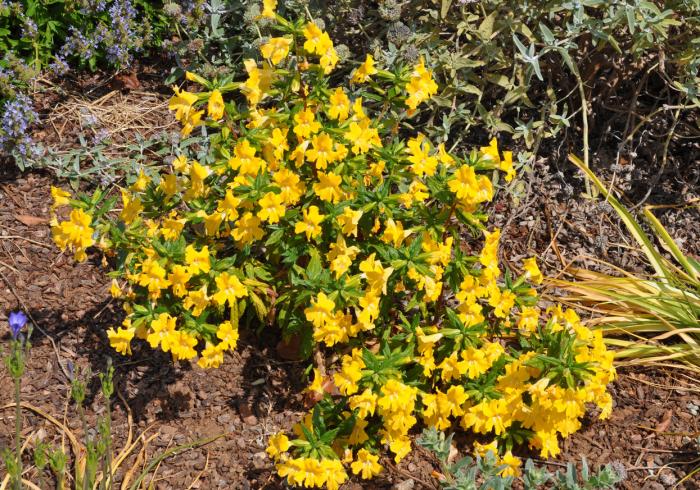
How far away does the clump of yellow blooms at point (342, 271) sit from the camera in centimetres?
263

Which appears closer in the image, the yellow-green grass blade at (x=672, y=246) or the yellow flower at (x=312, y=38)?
the yellow flower at (x=312, y=38)

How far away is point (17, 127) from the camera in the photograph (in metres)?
3.81

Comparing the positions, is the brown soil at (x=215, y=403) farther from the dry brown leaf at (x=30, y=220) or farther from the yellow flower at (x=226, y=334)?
the yellow flower at (x=226, y=334)

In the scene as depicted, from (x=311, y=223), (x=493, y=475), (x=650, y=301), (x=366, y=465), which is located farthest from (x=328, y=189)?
(x=650, y=301)

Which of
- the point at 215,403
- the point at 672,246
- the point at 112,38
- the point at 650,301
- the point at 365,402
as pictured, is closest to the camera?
the point at 365,402

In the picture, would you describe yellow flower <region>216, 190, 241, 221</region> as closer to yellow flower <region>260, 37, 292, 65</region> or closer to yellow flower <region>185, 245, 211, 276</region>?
yellow flower <region>185, 245, 211, 276</region>

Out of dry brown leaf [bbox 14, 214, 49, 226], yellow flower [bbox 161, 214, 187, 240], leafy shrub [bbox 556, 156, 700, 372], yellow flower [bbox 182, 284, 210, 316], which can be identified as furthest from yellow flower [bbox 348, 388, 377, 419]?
dry brown leaf [bbox 14, 214, 49, 226]

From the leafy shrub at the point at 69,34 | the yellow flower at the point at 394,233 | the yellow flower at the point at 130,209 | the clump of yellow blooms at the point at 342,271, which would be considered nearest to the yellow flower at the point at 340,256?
the clump of yellow blooms at the point at 342,271

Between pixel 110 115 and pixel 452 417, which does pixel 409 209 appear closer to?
pixel 452 417

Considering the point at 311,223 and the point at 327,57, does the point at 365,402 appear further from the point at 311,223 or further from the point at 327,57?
the point at 327,57

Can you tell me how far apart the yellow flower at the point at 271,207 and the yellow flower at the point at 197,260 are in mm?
216

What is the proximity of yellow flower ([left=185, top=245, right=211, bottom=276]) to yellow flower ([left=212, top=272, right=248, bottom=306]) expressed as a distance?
6 centimetres

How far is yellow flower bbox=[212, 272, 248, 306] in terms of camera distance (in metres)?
2.70

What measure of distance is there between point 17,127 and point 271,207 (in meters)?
1.75
